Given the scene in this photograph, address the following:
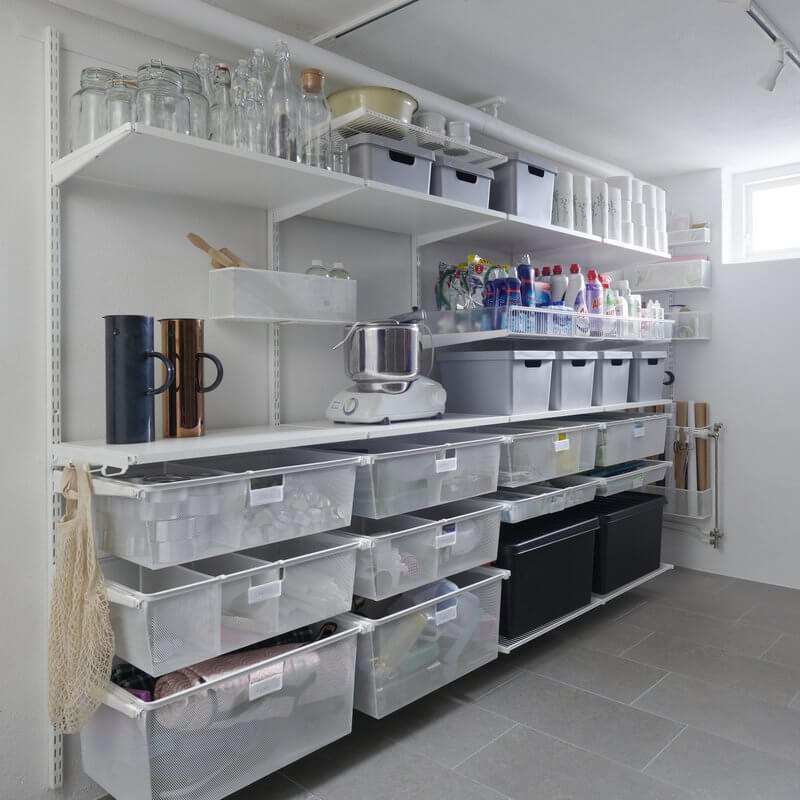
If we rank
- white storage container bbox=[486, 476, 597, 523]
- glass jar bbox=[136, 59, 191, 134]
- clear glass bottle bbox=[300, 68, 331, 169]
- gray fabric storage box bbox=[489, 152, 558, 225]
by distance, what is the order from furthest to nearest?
1. gray fabric storage box bbox=[489, 152, 558, 225]
2. white storage container bbox=[486, 476, 597, 523]
3. clear glass bottle bbox=[300, 68, 331, 169]
4. glass jar bbox=[136, 59, 191, 134]

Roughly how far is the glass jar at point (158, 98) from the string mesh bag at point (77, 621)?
2.80 feet

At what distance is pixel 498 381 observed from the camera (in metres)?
2.76

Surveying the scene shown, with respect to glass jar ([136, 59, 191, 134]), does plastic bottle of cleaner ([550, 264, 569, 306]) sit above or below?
below

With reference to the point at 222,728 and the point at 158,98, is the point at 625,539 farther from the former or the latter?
the point at 158,98

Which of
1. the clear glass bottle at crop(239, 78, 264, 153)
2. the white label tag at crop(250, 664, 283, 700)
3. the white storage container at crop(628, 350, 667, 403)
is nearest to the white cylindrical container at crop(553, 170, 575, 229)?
the white storage container at crop(628, 350, 667, 403)

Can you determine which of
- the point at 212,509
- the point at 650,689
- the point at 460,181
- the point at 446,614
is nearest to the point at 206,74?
the point at 460,181

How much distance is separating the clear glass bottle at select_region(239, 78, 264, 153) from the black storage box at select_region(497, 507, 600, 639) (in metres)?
1.59

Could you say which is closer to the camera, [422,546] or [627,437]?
[422,546]

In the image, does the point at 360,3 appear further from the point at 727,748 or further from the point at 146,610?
the point at 727,748

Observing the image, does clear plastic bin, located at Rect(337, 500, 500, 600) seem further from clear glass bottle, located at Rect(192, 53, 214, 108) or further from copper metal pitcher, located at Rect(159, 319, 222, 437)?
clear glass bottle, located at Rect(192, 53, 214, 108)

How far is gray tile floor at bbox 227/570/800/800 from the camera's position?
2.04 meters

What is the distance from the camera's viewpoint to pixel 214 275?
86.3 inches

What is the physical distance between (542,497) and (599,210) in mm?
1434

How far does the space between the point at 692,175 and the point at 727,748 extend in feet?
10.3
